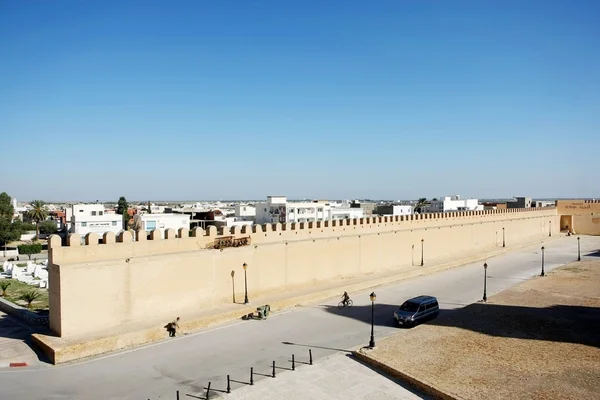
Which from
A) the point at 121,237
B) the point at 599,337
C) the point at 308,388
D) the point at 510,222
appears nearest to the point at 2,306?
the point at 121,237

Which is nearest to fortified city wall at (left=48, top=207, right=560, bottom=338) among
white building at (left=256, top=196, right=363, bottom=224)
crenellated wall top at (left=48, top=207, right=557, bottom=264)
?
crenellated wall top at (left=48, top=207, right=557, bottom=264)

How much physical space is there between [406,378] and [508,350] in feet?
12.9

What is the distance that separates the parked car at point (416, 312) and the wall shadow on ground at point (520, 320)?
14.0 inches

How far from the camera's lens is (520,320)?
17.4 metres

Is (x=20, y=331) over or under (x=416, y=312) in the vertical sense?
under

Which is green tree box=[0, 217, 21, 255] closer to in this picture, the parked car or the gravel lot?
the parked car

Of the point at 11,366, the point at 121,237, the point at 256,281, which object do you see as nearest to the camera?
the point at 11,366

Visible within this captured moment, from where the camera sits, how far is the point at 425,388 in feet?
38.8

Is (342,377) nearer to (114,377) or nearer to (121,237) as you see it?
(114,377)

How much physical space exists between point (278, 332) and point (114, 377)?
20.2 ft

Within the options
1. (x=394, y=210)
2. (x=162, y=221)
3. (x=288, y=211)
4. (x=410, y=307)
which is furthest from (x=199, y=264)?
(x=394, y=210)

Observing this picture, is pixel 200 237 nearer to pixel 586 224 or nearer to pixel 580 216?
pixel 580 216

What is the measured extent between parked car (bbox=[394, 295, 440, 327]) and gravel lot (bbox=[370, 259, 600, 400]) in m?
0.56

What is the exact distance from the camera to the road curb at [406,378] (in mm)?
11331
